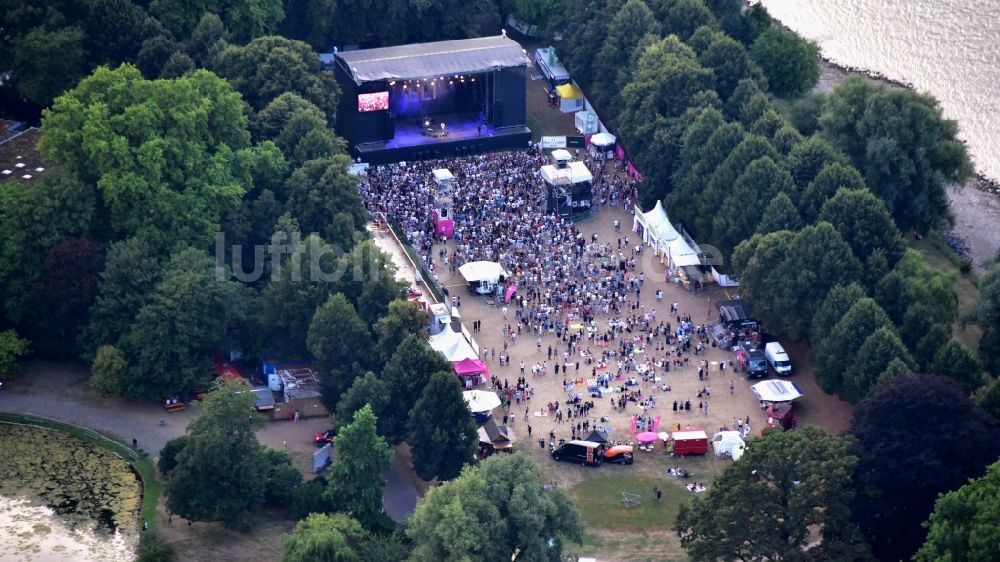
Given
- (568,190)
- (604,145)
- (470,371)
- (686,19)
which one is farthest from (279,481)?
(686,19)

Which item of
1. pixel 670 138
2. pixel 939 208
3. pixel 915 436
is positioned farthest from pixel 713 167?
pixel 915 436

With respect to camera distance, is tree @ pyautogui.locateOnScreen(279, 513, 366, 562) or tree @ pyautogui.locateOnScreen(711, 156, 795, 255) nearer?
tree @ pyautogui.locateOnScreen(279, 513, 366, 562)

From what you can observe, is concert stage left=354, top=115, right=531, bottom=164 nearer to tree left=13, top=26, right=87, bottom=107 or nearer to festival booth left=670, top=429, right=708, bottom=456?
tree left=13, top=26, right=87, bottom=107

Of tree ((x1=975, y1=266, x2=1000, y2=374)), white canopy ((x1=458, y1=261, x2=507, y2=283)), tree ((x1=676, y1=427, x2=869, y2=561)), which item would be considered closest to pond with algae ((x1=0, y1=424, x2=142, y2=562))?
white canopy ((x1=458, y1=261, x2=507, y2=283))

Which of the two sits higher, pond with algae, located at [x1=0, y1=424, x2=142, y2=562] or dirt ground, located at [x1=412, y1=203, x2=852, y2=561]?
dirt ground, located at [x1=412, y1=203, x2=852, y2=561]

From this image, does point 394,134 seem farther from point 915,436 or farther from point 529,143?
point 915,436

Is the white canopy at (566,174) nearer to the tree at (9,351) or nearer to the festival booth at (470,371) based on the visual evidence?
the festival booth at (470,371)

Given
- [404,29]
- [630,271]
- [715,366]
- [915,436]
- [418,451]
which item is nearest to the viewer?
[915,436]
